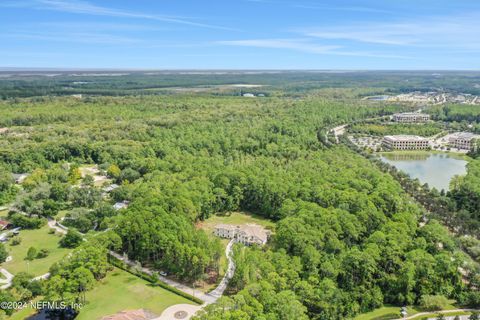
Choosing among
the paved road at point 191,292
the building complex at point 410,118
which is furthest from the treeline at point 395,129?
the paved road at point 191,292

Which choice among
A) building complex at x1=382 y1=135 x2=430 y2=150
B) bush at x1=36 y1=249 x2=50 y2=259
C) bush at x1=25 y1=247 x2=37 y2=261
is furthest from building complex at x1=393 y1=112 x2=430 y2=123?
bush at x1=25 y1=247 x2=37 y2=261

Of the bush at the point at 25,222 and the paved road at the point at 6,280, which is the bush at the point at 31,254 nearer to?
the paved road at the point at 6,280

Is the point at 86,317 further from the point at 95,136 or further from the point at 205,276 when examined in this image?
the point at 95,136

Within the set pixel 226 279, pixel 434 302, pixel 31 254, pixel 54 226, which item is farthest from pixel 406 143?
pixel 31 254

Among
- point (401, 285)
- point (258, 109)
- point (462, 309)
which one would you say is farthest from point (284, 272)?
point (258, 109)

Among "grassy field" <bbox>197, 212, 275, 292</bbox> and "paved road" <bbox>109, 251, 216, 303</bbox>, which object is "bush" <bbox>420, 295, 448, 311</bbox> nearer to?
"paved road" <bbox>109, 251, 216, 303</bbox>
